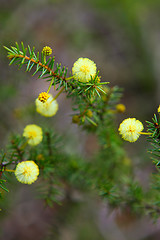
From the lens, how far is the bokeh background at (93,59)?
3590 millimetres

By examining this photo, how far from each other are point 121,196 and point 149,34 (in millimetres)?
4163

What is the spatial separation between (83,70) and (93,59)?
13.0 ft

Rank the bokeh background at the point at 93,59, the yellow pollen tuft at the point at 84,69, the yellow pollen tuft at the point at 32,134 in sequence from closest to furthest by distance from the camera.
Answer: the yellow pollen tuft at the point at 84,69 < the yellow pollen tuft at the point at 32,134 < the bokeh background at the point at 93,59

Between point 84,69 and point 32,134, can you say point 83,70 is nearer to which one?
point 84,69

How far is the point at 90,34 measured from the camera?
5.38 m

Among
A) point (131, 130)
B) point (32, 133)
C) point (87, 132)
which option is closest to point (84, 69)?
point (131, 130)

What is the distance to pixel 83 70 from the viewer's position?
3.86ft

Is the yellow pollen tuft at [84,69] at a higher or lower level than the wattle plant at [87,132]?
higher

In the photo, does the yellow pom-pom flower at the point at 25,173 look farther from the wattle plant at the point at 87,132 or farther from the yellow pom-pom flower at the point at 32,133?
the yellow pom-pom flower at the point at 32,133

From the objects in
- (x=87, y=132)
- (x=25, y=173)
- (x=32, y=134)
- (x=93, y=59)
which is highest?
(x=93, y=59)

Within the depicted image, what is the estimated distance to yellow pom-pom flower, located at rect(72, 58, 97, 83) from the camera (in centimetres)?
118

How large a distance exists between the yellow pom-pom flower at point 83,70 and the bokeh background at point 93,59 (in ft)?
7.17

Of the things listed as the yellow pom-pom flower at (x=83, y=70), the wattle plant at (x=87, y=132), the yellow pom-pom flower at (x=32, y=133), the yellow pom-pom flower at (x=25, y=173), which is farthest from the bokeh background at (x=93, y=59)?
the yellow pom-pom flower at (x=83, y=70)

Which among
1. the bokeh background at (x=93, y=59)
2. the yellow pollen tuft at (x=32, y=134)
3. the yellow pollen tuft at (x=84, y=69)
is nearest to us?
the yellow pollen tuft at (x=84, y=69)
